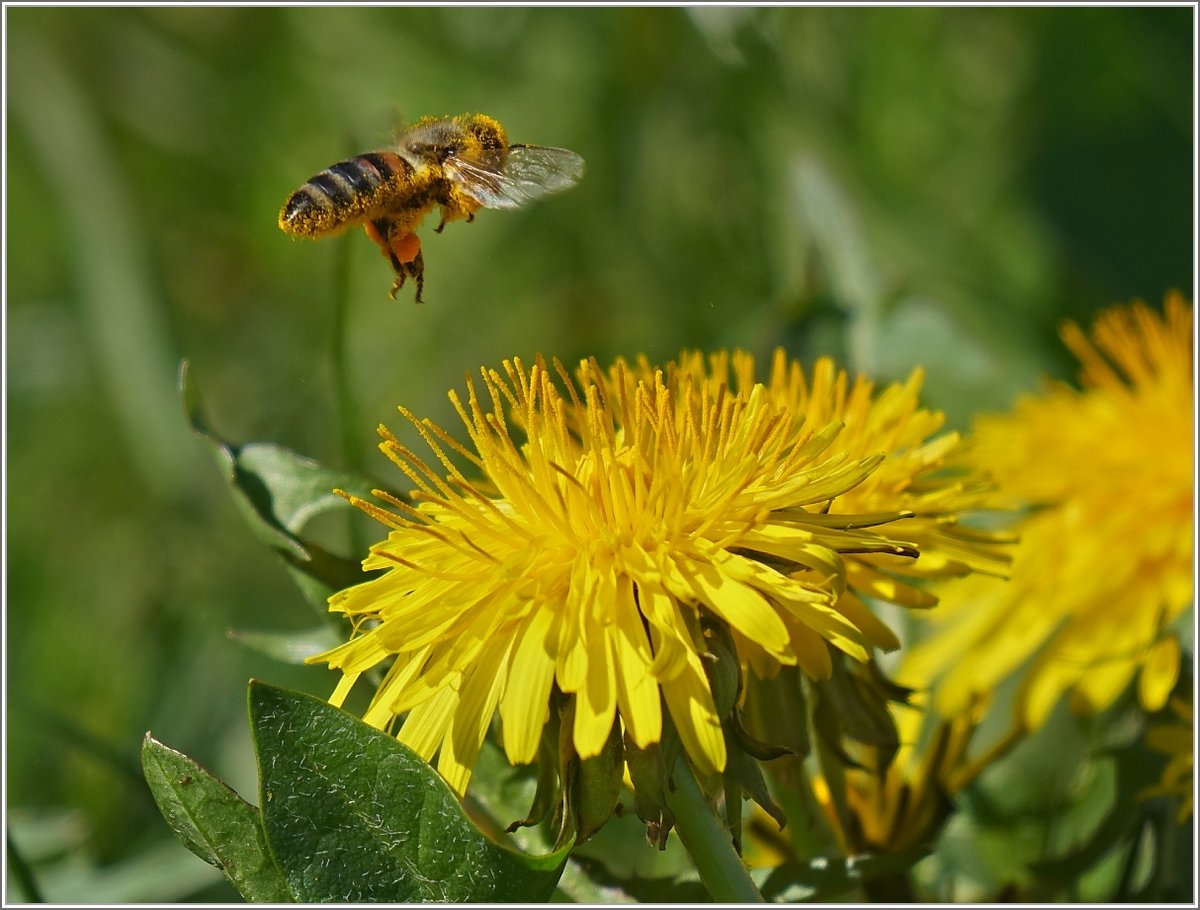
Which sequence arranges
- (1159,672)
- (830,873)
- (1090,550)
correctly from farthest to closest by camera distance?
(1090,550), (1159,672), (830,873)

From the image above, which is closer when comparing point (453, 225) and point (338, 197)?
point (338, 197)

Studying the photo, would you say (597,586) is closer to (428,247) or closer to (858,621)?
(858,621)

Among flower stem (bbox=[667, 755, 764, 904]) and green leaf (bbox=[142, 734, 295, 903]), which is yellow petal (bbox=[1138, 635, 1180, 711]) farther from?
green leaf (bbox=[142, 734, 295, 903])

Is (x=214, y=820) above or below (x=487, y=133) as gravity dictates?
below

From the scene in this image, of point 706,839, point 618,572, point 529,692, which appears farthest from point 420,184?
point 706,839

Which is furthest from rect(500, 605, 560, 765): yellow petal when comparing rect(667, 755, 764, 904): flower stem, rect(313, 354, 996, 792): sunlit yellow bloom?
rect(667, 755, 764, 904): flower stem

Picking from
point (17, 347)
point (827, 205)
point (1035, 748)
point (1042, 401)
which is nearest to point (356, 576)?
point (1035, 748)

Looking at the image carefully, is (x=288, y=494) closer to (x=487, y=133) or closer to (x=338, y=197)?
(x=338, y=197)
